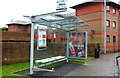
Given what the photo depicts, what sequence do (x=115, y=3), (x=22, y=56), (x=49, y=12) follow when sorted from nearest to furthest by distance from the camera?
(x=49, y=12) → (x=22, y=56) → (x=115, y=3)

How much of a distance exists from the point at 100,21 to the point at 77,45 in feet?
33.0

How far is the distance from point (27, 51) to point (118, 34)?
1915cm

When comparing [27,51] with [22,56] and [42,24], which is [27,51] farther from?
[42,24]

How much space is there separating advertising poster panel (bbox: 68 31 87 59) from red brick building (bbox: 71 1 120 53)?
9324 millimetres

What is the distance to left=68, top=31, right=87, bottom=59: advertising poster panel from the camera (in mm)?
9344

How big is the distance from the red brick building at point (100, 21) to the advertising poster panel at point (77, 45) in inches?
367

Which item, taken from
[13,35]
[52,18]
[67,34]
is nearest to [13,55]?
[13,35]

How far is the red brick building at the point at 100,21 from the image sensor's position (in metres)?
17.8

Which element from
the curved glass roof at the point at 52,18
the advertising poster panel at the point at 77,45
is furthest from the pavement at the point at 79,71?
the curved glass roof at the point at 52,18

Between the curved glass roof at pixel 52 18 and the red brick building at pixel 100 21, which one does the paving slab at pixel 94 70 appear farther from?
the red brick building at pixel 100 21

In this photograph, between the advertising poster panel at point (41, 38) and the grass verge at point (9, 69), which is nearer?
the grass verge at point (9, 69)

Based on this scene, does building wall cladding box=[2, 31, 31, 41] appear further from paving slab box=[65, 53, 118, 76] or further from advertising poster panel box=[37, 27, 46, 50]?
paving slab box=[65, 53, 118, 76]

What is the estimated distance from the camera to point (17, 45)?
774 cm

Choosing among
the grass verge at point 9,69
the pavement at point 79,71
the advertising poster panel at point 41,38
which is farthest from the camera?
the advertising poster panel at point 41,38
